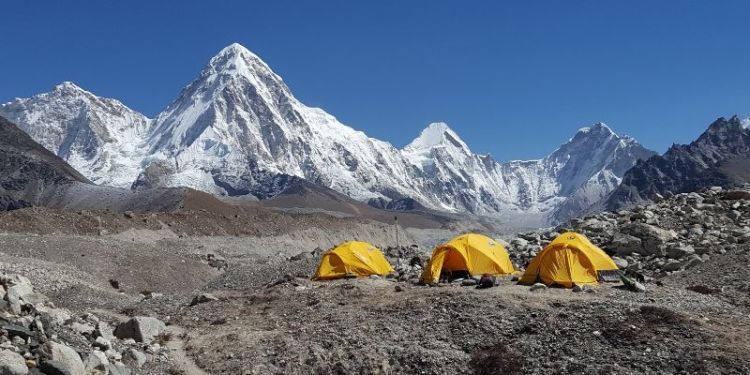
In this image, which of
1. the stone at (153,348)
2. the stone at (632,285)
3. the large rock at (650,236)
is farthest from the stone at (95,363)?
the large rock at (650,236)

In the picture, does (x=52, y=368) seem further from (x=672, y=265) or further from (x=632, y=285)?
(x=672, y=265)

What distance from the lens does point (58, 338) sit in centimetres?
1520

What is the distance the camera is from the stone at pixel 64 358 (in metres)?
12.9

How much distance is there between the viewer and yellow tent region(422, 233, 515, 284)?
28.0 m

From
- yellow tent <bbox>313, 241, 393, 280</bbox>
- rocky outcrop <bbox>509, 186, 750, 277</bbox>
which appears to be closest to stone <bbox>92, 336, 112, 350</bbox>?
yellow tent <bbox>313, 241, 393, 280</bbox>

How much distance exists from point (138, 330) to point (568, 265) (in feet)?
50.3

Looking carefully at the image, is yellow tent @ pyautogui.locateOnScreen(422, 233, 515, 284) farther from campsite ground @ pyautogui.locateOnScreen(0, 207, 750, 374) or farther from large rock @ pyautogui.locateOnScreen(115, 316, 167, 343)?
large rock @ pyautogui.locateOnScreen(115, 316, 167, 343)

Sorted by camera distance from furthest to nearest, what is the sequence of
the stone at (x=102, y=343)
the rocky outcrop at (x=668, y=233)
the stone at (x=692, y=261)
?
the rocky outcrop at (x=668, y=233), the stone at (x=692, y=261), the stone at (x=102, y=343)

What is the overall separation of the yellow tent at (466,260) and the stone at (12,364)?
1758cm

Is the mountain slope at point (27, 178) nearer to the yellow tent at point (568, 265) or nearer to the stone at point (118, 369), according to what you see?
the yellow tent at point (568, 265)

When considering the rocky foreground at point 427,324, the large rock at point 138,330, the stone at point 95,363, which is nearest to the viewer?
the stone at point 95,363

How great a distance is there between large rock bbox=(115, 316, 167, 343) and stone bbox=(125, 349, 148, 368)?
2.34m

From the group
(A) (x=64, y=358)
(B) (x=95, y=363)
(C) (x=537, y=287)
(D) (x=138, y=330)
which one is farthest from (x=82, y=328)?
(C) (x=537, y=287)

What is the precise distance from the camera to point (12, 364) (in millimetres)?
11820
